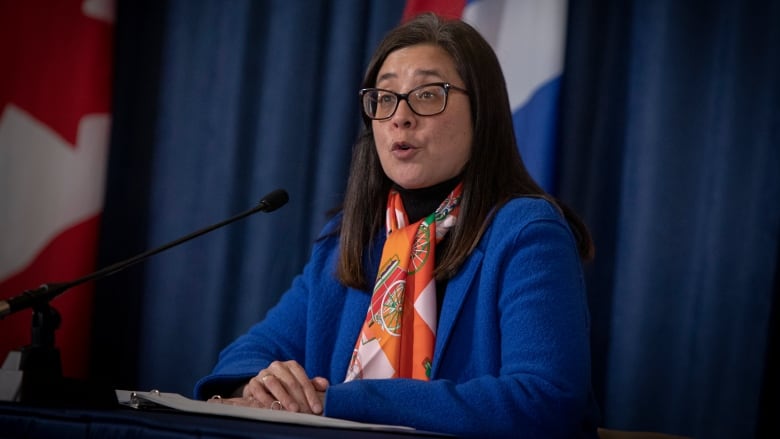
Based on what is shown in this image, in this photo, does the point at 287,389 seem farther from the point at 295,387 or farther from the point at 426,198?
the point at 426,198

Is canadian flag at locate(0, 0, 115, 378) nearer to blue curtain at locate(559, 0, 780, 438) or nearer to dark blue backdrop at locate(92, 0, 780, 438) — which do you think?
dark blue backdrop at locate(92, 0, 780, 438)

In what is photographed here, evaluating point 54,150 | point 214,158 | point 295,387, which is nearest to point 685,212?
point 295,387

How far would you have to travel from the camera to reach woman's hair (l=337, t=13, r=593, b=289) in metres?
1.53

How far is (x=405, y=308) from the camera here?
151 cm

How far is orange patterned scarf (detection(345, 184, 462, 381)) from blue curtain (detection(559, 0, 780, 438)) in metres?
0.78

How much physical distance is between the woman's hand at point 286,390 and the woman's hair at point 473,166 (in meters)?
0.33

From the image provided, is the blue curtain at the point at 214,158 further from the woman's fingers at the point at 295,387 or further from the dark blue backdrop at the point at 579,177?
the woman's fingers at the point at 295,387

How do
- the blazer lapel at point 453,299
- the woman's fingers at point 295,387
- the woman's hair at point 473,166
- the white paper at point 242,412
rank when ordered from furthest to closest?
1. the woman's hair at point 473,166
2. the blazer lapel at point 453,299
3. the woman's fingers at point 295,387
4. the white paper at point 242,412

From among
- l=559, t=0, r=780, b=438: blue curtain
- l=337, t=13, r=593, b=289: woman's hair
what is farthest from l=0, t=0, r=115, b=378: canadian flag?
l=559, t=0, r=780, b=438: blue curtain

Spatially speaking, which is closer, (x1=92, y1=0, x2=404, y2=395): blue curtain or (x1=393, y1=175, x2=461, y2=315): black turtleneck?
(x1=393, y1=175, x2=461, y2=315): black turtleneck

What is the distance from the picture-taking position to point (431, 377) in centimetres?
142

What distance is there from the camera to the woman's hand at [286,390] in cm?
128

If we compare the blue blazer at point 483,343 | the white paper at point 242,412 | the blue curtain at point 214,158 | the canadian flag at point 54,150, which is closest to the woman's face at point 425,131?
the blue blazer at point 483,343

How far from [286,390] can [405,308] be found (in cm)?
30
